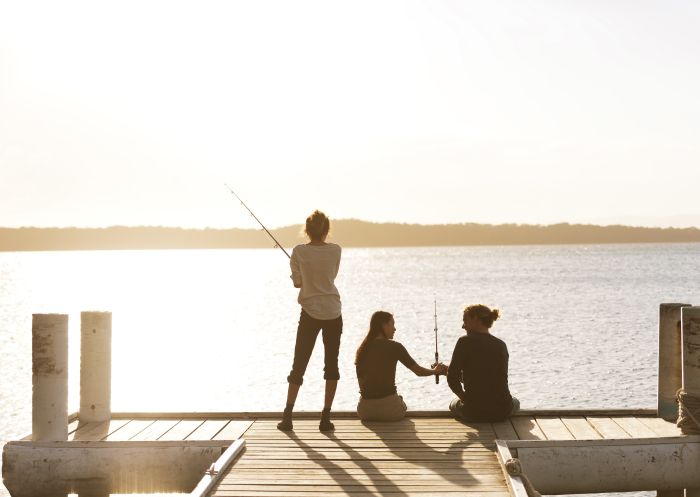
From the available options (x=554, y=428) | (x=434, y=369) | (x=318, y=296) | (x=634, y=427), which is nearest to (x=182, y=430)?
(x=318, y=296)

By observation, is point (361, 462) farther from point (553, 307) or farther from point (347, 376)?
point (553, 307)

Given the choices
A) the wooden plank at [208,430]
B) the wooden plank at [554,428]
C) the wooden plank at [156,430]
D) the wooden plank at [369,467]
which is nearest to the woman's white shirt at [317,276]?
the wooden plank at [208,430]

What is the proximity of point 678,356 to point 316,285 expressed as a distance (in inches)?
148

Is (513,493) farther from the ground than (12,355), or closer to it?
farther from the ground

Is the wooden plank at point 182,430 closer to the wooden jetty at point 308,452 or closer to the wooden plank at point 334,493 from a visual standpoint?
the wooden jetty at point 308,452

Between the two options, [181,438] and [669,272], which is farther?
[669,272]

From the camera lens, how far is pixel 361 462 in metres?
7.40

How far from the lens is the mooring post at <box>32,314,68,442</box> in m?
8.20

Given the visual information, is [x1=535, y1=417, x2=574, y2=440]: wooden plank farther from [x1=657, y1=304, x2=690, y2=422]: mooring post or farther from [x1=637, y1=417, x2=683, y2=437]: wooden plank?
[x1=657, y1=304, x2=690, y2=422]: mooring post

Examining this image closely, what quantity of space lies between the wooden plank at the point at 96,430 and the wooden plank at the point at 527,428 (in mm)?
3830

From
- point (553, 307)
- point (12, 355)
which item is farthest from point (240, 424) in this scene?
point (553, 307)

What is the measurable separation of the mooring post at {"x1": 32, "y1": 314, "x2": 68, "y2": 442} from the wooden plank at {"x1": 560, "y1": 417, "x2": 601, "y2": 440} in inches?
183

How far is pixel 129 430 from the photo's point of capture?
8898 mm

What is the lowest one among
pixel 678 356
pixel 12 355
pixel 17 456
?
pixel 12 355
